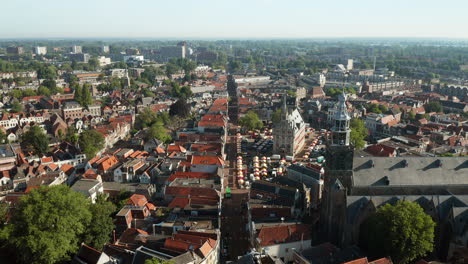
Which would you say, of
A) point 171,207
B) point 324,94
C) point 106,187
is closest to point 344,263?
point 171,207

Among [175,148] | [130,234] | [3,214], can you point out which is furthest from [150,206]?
[175,148]

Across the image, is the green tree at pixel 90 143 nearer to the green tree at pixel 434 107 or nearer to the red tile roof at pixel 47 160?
the red tile roof at pixel 47 160

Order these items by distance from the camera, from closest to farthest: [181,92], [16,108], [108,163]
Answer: [108,163] < [16,108] < [181,92]

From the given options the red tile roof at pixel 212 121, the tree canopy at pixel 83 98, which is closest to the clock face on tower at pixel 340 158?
the red tile roof at pixel 212 121

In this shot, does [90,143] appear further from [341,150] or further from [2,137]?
[341,150]

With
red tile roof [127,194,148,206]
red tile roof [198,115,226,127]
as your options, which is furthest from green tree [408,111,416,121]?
red tile roof [127,194,148,206]

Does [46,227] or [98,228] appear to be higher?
[46,227]
